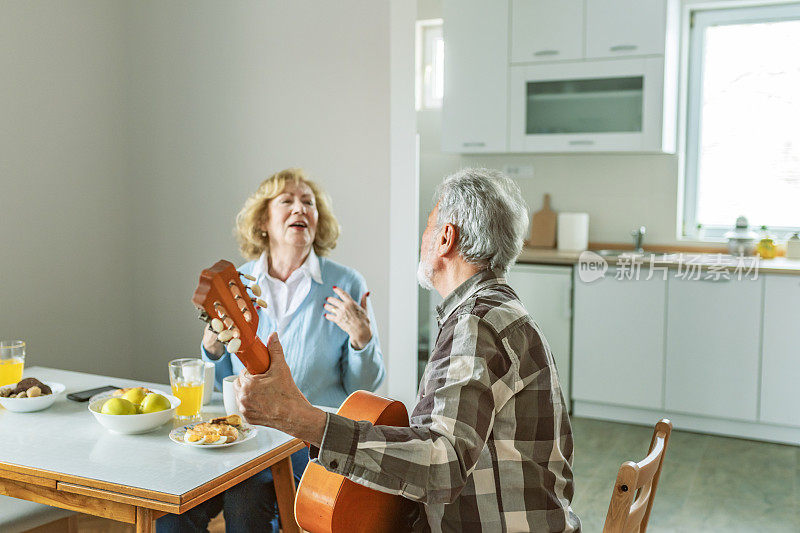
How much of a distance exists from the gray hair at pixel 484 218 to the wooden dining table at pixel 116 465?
2.15ft

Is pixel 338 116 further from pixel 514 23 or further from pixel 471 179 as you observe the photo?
pixel 471 179

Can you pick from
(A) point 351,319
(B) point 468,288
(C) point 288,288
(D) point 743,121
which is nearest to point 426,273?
(B) point 468,288

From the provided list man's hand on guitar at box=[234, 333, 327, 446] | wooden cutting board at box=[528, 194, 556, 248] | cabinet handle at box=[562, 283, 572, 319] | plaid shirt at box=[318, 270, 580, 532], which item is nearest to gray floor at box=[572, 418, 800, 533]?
cabinet handle at box=[562, 283, 572, 319]

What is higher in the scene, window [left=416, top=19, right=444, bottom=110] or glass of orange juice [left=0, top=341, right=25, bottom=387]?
window [left=416, top=19, right=444, bottom=110]

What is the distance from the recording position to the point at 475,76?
4430mm

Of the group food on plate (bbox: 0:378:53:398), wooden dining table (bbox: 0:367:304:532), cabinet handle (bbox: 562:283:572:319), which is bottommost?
cabinet handle (bbox: 562:283:572:319)

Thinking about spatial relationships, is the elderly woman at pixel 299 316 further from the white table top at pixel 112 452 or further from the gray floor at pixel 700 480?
the gray floor at pixel 700 480

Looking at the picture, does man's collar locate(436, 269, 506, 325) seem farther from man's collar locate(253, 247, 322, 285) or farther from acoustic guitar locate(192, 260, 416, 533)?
man's collar locate(253, 247, 322, 285)

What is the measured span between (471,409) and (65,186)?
2911 mm

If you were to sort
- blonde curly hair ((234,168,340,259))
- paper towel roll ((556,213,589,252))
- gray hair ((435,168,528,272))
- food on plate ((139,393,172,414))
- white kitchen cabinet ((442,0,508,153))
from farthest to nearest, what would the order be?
paper towel roll ((556,213,589,252)) → white kitchen cabinet ((442,0,508,153)) → blonde curly hair ((234,168,340,259)) → food on plate ((139,393,172,414)) → gray hair ((435,168,528,272))

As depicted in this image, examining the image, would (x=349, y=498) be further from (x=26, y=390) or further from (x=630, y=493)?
(x=26, y=390)

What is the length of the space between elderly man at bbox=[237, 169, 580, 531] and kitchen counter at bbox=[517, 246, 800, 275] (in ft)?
7.55

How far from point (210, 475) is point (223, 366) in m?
0.81

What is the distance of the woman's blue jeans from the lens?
198cm
